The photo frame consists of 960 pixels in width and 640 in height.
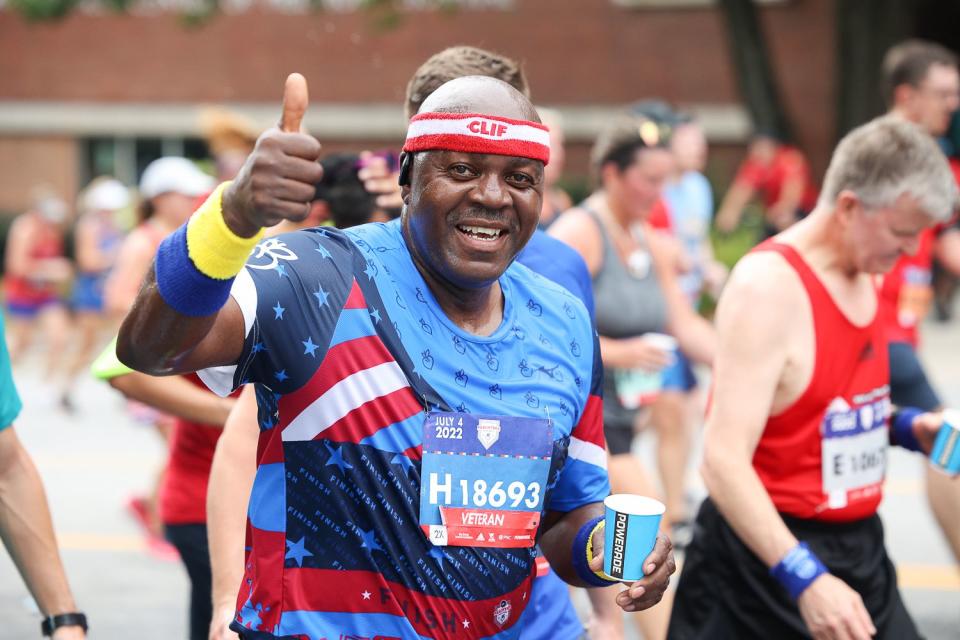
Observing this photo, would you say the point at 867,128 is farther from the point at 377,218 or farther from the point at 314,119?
the point at 314,119

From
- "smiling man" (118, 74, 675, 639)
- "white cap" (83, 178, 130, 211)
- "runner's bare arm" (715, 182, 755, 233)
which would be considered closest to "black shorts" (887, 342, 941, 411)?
"smiling man" (118, 74, 675, 639)

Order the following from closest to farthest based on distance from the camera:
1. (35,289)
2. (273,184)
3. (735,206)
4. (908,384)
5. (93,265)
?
(273,184) → (908,384) → (93,265) → (35,289) → (735,206)

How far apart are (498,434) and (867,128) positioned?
1.92 meters

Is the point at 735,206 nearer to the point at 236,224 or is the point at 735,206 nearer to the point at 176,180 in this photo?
the point at 176,180

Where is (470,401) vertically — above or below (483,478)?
above

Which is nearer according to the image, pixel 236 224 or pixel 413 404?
pixel 236 224

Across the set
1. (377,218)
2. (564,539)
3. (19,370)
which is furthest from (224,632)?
(19,370)

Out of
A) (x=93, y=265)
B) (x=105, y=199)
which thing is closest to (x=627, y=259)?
(x=93, y=265)

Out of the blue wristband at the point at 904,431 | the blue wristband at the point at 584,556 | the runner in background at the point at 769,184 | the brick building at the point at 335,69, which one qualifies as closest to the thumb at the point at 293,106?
the blue wristband at the point at 584,556

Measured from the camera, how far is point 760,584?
13.0ft

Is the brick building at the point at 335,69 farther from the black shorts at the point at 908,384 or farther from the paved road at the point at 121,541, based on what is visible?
the black shorts at the point at 908,384

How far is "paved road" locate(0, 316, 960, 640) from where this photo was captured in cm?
634

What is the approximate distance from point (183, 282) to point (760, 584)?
245 centimetres

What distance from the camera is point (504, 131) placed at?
2.61 m
